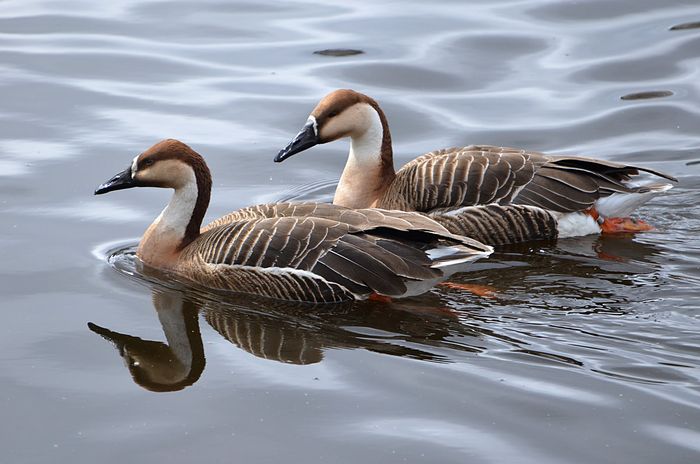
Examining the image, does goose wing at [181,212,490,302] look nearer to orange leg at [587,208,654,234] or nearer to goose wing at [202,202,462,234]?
goose wing at [202,202,462,234]

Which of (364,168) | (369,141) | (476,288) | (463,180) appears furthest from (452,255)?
(369,141)

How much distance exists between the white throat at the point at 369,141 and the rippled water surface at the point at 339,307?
0.83m

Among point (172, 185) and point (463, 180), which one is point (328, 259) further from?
point (463, 180)

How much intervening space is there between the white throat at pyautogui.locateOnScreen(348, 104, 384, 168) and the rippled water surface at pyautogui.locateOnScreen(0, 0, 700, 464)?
0.83m

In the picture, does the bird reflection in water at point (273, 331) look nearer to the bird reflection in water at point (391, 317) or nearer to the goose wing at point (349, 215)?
the bird reflection in water at point (391, 317)

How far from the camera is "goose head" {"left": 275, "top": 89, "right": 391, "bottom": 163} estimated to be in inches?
443

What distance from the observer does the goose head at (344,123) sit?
36.9ft

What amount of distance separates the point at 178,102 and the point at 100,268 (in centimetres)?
484

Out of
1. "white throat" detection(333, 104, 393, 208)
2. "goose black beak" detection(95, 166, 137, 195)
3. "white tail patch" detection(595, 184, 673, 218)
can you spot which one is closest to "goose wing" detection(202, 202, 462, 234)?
"goose black beak" detection(95, 166, 137, 195)

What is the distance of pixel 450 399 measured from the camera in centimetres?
752

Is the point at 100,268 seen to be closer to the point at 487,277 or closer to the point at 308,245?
the point at 308,245

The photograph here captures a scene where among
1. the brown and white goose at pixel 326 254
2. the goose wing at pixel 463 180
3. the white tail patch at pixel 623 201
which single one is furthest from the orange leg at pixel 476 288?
the white tail patch at pixel 623 201

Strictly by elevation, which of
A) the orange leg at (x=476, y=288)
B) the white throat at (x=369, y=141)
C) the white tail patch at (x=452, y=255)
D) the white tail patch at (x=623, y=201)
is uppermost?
the white throat at (x=369, y=141)

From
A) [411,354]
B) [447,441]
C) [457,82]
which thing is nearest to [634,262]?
[411,354]
